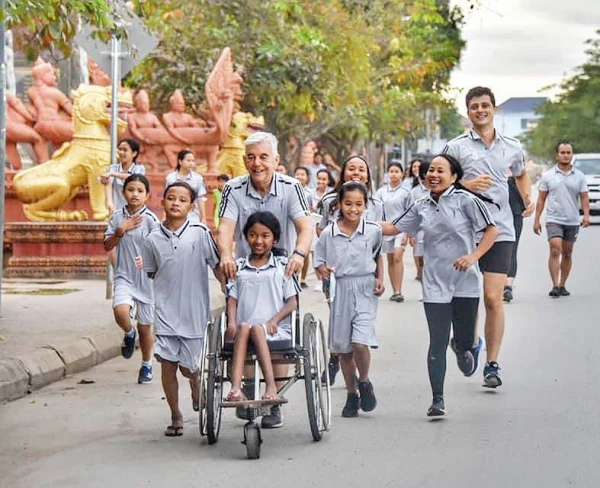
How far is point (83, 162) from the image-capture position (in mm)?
20828

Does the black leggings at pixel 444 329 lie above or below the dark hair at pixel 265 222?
below

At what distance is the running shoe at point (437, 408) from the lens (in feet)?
30.9

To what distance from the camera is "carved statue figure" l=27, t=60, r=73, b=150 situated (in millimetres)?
22672

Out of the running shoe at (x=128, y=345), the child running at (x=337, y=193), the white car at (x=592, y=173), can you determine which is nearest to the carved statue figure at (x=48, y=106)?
the running shoe at (x=128, y=345)

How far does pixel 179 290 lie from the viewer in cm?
906

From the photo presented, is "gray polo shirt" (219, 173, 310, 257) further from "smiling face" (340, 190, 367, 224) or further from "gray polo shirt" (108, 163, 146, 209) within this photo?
"gray polo shirt" (108, 163, 146, 209)

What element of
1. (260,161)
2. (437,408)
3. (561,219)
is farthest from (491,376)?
(561,219)

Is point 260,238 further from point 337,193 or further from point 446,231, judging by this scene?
point 337,193

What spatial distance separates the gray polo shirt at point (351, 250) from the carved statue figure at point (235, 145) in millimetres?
18356

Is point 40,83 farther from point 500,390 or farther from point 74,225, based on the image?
point 500,390

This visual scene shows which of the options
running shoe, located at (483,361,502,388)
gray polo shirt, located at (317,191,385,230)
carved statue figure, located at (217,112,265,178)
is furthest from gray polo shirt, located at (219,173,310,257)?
carved statue figure, located at (217,112,265,178)

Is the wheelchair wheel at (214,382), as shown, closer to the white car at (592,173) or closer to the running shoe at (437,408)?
the running shoe at (437,408)

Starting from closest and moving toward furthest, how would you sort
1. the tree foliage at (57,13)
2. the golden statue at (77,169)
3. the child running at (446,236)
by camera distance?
1. the child running at (446,236)
2. the tree foliage at (57,13)
3. the golden statue at (77,169)

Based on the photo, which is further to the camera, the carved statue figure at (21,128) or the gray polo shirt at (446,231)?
the carved statue figure at (21,128)
